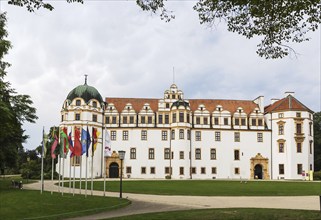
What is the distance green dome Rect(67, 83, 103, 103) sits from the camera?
64.3 m

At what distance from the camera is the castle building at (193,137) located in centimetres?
6450

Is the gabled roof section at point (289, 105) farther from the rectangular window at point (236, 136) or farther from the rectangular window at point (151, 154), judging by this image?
the rectangular window at point (151, 154)

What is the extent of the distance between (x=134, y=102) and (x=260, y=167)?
23728 millimetres

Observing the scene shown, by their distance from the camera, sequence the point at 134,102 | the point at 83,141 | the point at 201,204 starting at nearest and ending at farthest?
the point at 201,204, the point at 83,141, the point at 134,102

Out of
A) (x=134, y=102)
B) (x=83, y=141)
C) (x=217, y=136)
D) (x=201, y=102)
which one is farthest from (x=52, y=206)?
(x=201, y=102)

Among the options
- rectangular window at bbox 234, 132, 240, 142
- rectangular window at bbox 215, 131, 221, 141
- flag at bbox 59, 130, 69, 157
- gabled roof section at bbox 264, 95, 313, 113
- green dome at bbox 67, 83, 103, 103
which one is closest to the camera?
flag at bbox 59, 130, 69, 157

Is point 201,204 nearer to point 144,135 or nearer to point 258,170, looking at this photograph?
point 144,135

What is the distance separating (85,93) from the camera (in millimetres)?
64438

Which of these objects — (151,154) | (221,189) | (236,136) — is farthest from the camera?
(236,136)

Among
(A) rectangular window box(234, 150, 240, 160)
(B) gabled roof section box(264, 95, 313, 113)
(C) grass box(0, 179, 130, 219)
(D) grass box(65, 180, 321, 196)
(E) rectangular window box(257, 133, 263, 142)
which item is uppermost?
(B) gabled roof section box(264, 95, 313, 113)

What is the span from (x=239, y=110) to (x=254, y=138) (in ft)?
17.5

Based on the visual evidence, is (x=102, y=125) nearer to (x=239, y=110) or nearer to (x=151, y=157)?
(x=151, y=157)

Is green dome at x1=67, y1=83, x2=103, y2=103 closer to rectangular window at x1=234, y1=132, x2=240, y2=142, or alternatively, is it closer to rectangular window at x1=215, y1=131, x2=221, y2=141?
rectangular window at x1=215, y1=131, x2=221, y2=141

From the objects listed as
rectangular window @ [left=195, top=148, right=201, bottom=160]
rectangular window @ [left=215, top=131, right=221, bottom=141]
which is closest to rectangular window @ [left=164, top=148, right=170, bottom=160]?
rectangular window @ [left=195, top=148, right=201, bottom=160]
